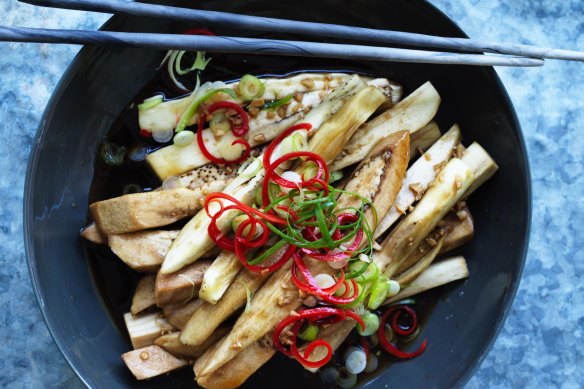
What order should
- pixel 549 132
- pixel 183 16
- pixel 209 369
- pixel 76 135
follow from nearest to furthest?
pixel 183 16
pixel 209 369
pixel 76 135
pixel 549 132

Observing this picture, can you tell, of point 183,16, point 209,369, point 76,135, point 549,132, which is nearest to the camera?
point 183,16

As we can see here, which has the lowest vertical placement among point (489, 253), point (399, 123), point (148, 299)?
point (489, 253)

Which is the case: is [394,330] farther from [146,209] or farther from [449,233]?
[146,209]

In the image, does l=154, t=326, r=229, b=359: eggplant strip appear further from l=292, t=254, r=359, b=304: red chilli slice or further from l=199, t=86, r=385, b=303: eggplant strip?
l=292, t=254, r=359, b=304: red chilli slice

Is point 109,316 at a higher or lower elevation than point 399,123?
lower

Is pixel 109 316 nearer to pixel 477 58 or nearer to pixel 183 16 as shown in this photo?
pixel 183 16

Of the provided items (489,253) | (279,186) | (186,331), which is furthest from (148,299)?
(489,253)

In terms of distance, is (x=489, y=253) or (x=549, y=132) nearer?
(x=489, y=253)
